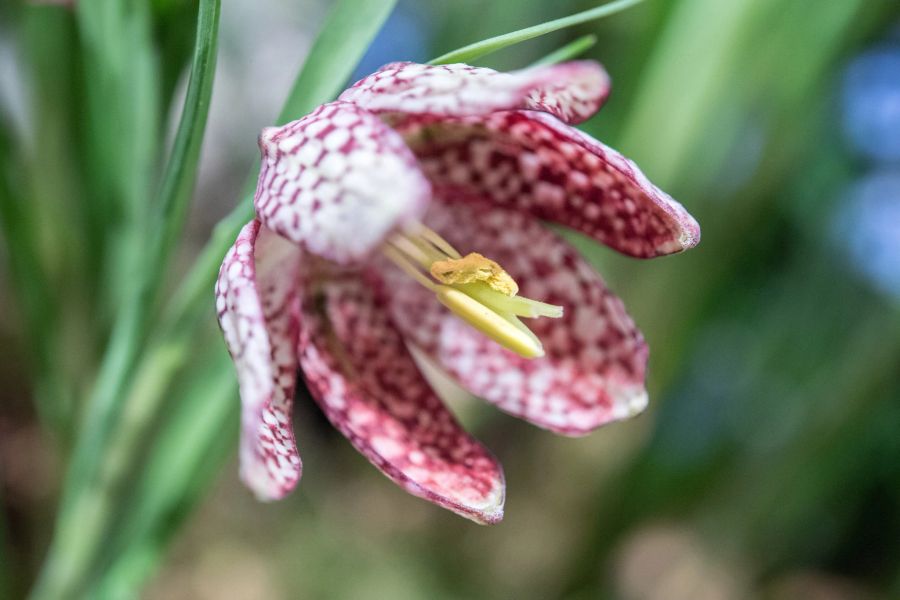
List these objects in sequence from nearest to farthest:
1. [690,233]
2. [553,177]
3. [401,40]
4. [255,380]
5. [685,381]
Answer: [255,380] → [690,233] → [553,177] → [401,40] → [685,381]

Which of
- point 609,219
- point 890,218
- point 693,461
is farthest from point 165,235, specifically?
point 890,218

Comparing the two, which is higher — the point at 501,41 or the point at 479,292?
the point at 501,41

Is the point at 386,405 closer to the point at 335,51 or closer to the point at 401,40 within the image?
the point at 335,51

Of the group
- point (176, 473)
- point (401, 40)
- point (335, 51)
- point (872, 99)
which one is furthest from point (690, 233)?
point (872, 99)

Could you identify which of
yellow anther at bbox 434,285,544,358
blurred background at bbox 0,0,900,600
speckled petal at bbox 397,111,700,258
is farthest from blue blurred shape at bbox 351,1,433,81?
yellow anther at bbox 434,285,544,358

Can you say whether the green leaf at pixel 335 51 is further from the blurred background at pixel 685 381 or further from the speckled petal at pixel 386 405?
the blurred background at pixel 685 381

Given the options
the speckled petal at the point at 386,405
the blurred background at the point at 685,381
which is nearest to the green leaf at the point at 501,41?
the speckled petal at the point at 386,405
